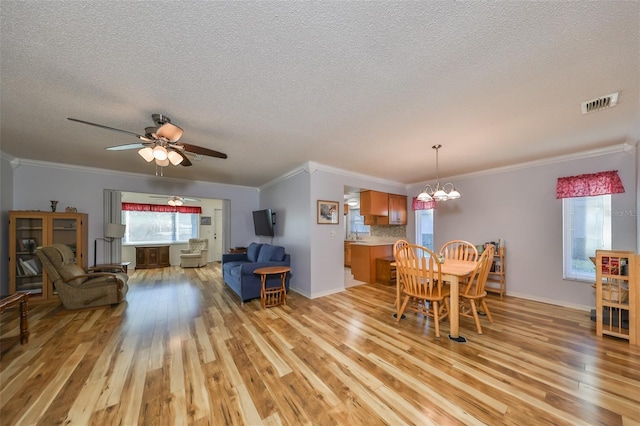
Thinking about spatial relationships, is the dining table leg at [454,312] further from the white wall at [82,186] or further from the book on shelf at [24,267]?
the book on shelf at [24,267]

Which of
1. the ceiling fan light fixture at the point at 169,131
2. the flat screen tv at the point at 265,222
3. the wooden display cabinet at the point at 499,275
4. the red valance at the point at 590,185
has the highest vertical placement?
the ceiling fan light fixture at the point at 169,131

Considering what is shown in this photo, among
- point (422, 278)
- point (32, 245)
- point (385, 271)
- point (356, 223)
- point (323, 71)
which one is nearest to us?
point (323, 71)

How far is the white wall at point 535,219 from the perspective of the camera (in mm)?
3057

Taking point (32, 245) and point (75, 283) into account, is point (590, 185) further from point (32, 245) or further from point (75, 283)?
point (32, 245)

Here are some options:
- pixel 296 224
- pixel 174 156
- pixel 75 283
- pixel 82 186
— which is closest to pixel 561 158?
pixel 296 224

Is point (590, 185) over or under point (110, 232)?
over

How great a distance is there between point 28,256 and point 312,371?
5050mm

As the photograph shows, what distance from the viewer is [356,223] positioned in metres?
7.31

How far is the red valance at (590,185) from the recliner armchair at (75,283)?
713 cm

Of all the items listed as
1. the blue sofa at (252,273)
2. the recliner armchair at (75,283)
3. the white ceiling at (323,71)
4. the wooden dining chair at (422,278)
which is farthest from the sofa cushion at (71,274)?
the wooden dining chair at (422,278)

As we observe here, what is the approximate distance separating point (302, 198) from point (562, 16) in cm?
346

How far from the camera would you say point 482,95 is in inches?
72.7

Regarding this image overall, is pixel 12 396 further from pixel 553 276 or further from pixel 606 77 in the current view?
pixel 553 276

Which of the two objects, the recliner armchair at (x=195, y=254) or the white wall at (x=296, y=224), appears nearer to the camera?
the white wall at (x=296, y=224)
